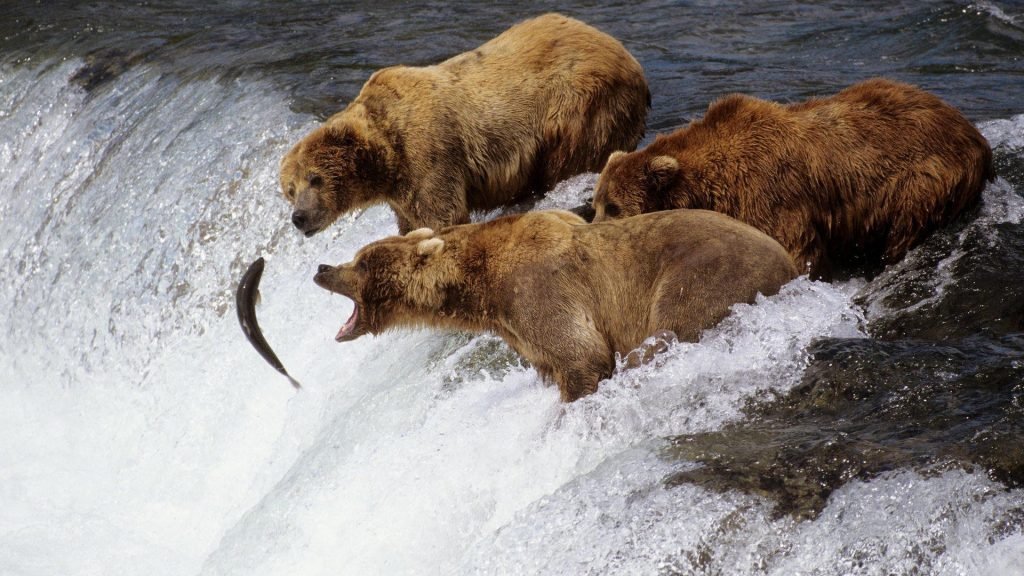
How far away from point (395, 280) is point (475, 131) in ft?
5.29

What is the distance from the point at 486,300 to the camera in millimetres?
4828

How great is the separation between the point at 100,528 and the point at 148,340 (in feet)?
4.56

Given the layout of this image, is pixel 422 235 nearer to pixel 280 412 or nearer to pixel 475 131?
pixel 475 131

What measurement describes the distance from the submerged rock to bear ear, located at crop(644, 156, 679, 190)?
3.76 ft

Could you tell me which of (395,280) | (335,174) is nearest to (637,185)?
(395,280)

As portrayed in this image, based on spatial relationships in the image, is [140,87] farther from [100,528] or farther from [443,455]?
[443,455]

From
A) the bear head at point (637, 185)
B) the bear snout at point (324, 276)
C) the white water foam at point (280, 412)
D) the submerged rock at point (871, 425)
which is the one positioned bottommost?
the white water foam at point (280, 412)

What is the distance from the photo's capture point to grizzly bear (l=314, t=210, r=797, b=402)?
179 inches

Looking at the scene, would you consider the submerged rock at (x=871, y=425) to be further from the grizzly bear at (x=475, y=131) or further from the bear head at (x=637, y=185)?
the grizzly bear at (x=475, y=131)

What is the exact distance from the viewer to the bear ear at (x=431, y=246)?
16.1 ft

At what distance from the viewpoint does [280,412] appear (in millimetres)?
6652

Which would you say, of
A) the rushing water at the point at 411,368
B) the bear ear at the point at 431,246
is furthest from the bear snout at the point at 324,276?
the rushing water at the point at 411,368

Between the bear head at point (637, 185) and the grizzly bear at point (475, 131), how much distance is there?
1.03m

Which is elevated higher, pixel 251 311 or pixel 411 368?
pixel 251 311
